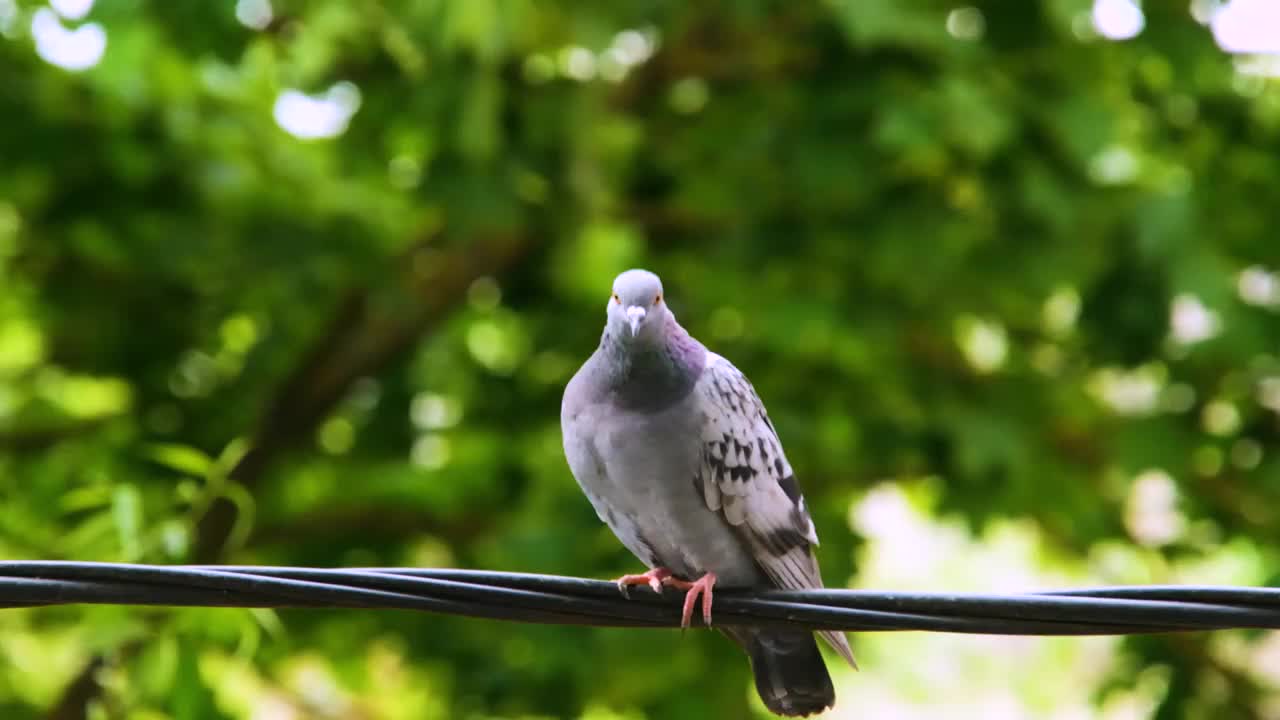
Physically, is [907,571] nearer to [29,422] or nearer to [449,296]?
[449,296]

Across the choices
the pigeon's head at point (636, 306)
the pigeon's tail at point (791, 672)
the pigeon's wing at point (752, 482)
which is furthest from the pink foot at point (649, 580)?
the pigeon's head at point (636, 306)

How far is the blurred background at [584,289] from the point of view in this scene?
4.91 metres

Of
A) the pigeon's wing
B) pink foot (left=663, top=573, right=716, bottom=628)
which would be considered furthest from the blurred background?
pink foot (left=663, top=573, right=716, bottom=628)

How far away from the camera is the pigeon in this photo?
3.00 meters

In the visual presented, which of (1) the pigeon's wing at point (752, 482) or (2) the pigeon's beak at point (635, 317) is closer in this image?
(2) the pigeon's beak at point (635, 317)

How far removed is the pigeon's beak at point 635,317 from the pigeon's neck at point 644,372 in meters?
0.06

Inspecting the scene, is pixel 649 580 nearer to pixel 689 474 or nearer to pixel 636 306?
pixel 689 474

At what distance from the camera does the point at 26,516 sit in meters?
4.82

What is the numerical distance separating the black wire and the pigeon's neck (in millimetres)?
670

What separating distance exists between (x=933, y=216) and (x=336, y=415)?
117 inches

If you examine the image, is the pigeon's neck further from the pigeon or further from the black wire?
the black wire

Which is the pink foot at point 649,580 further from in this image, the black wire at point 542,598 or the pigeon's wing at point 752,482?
the black wire at point 542,598

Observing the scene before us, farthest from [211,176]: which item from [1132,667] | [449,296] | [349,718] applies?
[1132,667]

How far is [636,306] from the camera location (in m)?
2.93
